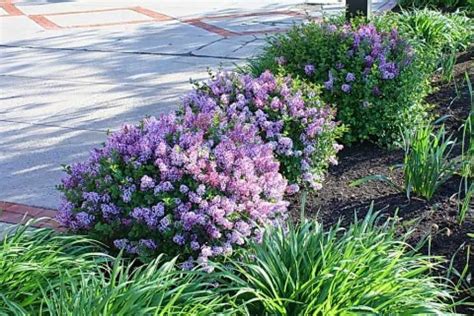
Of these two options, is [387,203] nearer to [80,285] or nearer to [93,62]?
[80,285]

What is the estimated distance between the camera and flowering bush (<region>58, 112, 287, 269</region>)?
133 inches

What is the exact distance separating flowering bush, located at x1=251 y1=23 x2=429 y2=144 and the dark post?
786mm

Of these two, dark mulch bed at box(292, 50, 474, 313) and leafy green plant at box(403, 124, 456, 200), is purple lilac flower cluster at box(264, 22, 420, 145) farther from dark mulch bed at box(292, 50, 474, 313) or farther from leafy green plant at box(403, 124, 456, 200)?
leafy green plant at box(403, 124, 456, 200)

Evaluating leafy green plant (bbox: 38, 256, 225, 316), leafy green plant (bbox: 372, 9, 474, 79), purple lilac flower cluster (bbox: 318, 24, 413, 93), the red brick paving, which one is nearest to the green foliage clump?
the red brick paving

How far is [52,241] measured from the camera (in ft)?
10.9

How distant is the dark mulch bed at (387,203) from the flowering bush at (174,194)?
464 mm

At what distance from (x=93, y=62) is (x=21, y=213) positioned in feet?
14.1

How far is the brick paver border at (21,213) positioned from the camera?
168 inches

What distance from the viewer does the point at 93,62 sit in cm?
845

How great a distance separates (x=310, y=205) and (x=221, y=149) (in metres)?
0.79

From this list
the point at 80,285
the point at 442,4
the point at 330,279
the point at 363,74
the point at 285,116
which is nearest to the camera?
the point at 330,279

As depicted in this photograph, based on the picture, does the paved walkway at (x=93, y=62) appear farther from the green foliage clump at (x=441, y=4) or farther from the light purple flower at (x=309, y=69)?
the light purple flower at (x=309, y=69)

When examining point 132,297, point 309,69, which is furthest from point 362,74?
point 132,297

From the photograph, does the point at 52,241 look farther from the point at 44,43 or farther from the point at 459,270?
the point at 44,43
